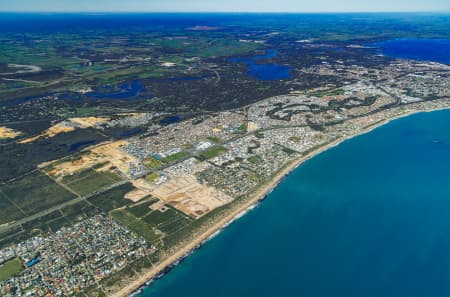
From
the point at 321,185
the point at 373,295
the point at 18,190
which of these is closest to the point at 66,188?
the point at 18,190

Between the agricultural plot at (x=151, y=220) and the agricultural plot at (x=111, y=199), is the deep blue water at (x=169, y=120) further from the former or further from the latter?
the agricultural plot at (x=151, y=220)

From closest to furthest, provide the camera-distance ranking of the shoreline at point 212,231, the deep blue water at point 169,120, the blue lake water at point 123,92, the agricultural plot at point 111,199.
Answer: the shoreline at point 212,231 < the agricultural plot at point 111,199 < the deep blue water at point 169,120 < the blue lake water at point 123,92

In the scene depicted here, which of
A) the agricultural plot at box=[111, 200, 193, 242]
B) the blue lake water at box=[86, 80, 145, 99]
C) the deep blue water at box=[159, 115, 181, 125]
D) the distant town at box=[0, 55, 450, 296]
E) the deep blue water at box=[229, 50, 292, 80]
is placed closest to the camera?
the distant town at box=[0, 55, 450, 296]

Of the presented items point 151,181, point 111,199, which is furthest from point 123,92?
point 111,199

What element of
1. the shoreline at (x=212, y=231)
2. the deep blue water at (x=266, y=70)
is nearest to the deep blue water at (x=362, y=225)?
the shoreline at (x=212, y=231)

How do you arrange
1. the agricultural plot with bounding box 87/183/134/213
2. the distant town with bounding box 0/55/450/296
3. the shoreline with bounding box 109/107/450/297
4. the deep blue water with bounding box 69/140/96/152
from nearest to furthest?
1. the shoreline with bounding box 109/107/450/297
2. the distant town with bounding box 0/55/450/296
3. the agricultural plot with bounding box 87/183/134/213
4. the deep blue water with bounding box 69/140/96/152

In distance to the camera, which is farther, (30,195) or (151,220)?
(30,195)

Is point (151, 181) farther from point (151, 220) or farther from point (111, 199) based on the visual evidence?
point (151, 220)

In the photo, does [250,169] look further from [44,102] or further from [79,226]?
[44,102]

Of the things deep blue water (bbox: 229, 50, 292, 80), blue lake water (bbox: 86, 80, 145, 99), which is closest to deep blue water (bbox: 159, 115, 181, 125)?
blue lake water (bbox: 86, 80, 145, 99)

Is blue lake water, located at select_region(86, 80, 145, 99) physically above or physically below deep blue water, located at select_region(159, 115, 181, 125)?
above

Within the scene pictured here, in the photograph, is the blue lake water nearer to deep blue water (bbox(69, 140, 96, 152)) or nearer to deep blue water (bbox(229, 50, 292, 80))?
deep blue water (bbox(69, 140, 96, 152))

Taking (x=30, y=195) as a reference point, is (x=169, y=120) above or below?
above
